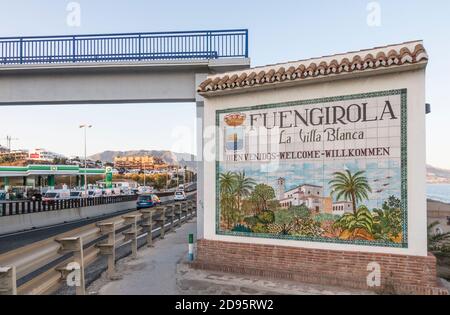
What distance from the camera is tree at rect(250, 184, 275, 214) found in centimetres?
946

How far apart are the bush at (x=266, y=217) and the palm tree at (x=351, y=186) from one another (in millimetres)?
1608

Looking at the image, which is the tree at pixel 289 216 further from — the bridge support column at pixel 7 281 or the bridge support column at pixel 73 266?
the bridge support column at pixel 7 281

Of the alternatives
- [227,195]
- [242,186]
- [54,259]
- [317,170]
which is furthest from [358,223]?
[54,259]

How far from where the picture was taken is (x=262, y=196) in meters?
9.55

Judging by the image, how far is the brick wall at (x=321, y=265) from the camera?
24.9 feet

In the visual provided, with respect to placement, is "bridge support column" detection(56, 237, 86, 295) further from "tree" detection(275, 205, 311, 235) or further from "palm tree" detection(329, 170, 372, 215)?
"palm tree" detection(329, 170, 372, 215)

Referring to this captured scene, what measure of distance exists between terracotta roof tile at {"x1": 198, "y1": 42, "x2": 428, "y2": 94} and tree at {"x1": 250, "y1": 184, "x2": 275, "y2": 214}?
254 cm

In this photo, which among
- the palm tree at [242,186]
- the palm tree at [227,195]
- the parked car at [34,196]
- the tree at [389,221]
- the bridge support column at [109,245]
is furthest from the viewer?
the parked car at [34,196]

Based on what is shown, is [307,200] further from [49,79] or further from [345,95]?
[49,79]

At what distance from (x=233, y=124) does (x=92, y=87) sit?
837 cm

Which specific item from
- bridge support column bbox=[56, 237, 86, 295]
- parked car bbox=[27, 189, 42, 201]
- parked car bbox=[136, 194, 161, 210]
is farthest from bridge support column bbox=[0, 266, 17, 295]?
parked car bbox=[27, 189, 42, 201]

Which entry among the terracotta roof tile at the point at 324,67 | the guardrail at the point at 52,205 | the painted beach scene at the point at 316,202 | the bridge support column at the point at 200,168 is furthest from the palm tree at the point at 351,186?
the guardrail at the point at 52,205

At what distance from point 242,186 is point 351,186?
2698 mm
